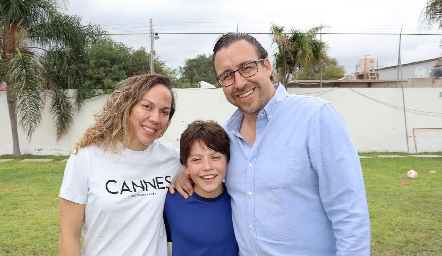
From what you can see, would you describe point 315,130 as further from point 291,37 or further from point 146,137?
point 291,37

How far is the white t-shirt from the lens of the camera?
1.82 meters

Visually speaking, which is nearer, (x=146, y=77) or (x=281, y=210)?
(x=281, y=210)

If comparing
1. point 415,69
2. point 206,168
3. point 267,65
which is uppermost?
point 415,69

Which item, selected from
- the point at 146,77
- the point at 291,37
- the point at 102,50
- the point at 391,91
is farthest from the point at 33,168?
the point at 391,91

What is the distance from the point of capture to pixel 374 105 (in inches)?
547

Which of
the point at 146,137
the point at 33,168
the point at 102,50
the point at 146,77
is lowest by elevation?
the point at 33,168

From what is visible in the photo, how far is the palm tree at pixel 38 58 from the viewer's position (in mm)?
11734

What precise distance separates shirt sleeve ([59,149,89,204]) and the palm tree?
10920 mm

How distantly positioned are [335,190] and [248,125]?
550mm

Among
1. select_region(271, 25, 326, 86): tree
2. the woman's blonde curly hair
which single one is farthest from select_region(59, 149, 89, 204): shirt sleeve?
select_region(271, 25, 326, 86): tree

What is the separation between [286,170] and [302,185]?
0.30ft

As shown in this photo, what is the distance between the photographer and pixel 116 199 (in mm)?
1842

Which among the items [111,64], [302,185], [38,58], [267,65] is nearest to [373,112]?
[111,64]

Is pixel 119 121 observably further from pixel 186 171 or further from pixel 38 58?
pixel 38 58
